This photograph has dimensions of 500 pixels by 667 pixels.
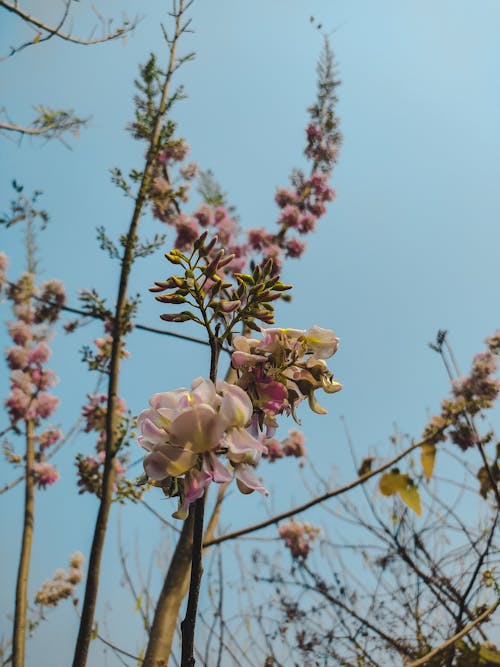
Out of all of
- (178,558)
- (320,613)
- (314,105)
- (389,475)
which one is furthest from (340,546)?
(314,105)

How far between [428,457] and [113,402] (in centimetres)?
159

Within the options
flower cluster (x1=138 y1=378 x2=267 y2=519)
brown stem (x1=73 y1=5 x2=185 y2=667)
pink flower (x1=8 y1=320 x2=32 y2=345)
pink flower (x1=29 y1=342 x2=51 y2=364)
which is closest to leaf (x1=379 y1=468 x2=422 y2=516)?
brown stem (x1=73 y1=5 x2=185 y2=667)

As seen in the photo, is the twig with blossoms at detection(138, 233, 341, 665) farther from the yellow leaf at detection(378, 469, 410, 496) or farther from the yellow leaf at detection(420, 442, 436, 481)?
the yellow leaf at detection(420, 442, 436, 481)

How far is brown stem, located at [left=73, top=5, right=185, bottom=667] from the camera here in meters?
1.88

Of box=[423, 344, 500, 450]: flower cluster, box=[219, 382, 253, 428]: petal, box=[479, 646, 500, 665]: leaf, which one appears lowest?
box=[479, 646, 500, 665]: leaf

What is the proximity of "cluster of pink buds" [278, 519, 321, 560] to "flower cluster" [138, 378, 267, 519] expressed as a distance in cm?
368

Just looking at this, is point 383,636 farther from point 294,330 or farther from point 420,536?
point 294,330

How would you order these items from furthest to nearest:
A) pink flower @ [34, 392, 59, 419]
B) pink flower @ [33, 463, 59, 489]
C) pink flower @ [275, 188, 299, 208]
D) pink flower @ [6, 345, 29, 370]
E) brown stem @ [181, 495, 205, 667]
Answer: pink flower @ [275, 188, 299, 208]
pink flower @ [6, 345, 29, 370]
pink flower @ [34, 392, 59, 419]
pink flower @ [33, 463, 59, 489]
brown stem @ [181, 495, 205, 667]

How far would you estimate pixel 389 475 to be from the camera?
8.01 ft

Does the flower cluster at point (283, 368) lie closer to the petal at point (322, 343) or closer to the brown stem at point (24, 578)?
the petal at point (322, 343)

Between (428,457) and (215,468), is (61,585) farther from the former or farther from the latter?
(215,468)

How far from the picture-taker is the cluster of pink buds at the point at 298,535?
13.9 ft

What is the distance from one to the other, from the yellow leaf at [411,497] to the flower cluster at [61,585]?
9.36ft

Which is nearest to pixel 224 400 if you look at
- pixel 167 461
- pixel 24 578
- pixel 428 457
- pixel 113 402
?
pixel 167 461
